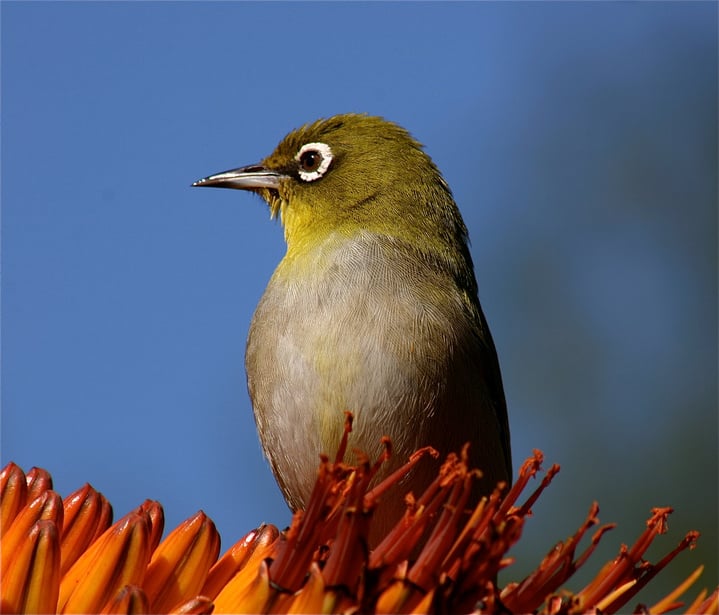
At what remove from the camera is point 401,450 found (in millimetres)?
5910

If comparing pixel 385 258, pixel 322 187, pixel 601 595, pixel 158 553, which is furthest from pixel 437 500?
pixel 322 187

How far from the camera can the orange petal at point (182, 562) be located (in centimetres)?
390

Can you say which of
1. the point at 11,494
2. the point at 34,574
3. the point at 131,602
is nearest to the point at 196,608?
the point at 131,602

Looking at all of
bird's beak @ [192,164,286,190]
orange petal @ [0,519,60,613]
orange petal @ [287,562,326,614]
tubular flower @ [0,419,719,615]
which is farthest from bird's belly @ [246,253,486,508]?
orange petal @ [0,519,60,613]

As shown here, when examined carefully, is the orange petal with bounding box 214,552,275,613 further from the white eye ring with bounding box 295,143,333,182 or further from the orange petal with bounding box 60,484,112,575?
the white eye ring with bounding box 295,143,333,182

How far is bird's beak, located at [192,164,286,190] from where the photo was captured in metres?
6.84

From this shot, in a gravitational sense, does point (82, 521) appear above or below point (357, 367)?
below

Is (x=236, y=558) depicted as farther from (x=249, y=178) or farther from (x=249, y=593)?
(x=249, y=178)

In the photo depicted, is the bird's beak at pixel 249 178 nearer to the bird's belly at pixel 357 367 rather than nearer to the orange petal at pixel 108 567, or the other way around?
the bird's belly at pixel 357 367

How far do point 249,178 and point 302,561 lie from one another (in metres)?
3.58

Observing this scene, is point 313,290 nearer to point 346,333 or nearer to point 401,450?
point 346,333

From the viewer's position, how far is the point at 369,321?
5.80m

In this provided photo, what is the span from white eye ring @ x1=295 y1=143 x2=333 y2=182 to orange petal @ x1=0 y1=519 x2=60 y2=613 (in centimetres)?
364

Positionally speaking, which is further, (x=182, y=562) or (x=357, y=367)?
(x=357, y=367)
